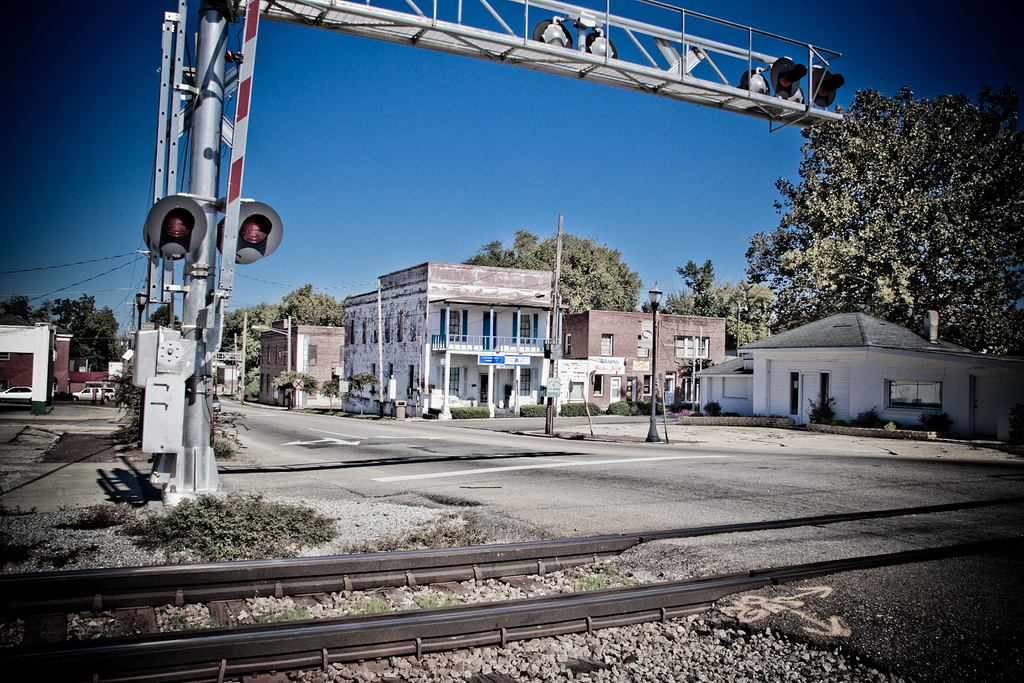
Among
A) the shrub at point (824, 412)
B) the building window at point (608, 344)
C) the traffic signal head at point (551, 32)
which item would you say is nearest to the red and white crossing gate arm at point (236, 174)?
the traffic signal head at point (551, 32)

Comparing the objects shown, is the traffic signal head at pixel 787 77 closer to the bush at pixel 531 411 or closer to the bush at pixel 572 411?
the bush at pixel 531 411

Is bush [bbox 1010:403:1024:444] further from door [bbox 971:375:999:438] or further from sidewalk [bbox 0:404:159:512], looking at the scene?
sidewalk [bbox 0:404:159:512]

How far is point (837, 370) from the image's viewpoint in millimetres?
28750

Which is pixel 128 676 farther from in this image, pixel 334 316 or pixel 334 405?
pixel 334 316

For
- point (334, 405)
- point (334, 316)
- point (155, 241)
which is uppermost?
point (334, 316)

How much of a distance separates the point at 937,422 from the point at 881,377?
2873 millimetres

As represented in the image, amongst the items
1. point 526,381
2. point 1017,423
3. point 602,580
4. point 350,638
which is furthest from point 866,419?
point 350,638

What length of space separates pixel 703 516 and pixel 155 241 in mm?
7413

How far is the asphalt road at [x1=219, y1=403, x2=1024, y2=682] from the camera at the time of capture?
16.8 ft

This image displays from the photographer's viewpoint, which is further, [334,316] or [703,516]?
[334,316]

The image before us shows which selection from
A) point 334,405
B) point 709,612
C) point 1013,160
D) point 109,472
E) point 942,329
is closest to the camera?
point 709,612

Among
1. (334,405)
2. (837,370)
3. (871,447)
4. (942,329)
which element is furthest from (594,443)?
(334,405)

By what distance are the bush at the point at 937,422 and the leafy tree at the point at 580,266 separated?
4211cm

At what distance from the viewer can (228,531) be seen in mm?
6887
